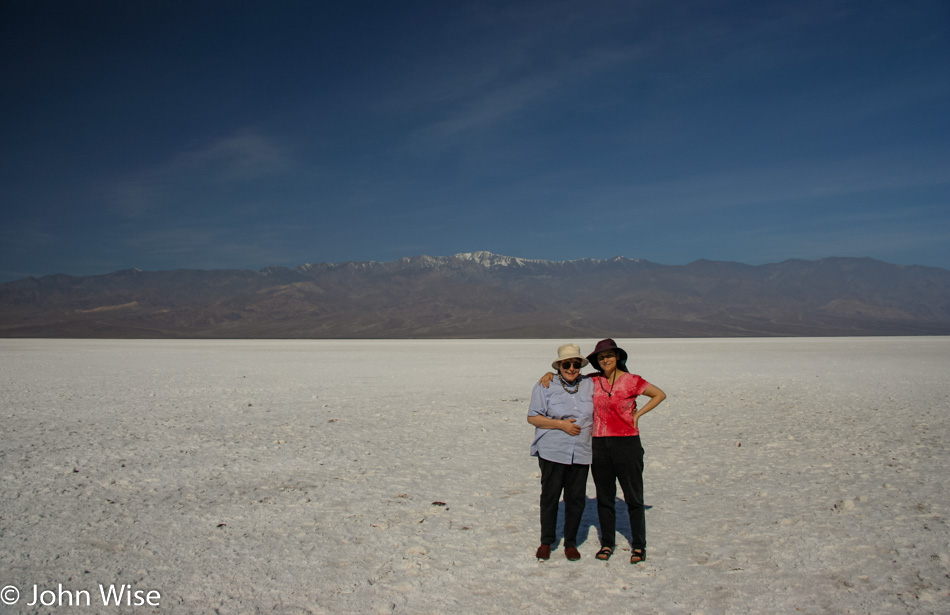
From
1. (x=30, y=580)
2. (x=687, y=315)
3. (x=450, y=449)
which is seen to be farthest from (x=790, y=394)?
(x=687, y=315)

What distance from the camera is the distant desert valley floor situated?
400 cm

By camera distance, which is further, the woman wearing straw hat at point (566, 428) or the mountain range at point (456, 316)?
the mountain range at point (456, 316)

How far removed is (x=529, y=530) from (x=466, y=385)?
11.7 m

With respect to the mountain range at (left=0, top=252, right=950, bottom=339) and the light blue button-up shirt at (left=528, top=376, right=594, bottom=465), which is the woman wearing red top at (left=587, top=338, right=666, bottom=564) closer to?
the light blue button-up shirt at (left=528, top=376, right=594, bottom=465)

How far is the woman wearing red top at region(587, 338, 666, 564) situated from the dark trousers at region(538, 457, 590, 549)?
0.44ft

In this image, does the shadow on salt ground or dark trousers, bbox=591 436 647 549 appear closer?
dark trousers, bbox=591 436 647 549

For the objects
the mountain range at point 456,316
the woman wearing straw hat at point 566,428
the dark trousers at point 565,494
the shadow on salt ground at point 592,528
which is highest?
the mountain range at point 456,316

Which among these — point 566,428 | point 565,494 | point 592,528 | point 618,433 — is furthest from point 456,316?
point 566,428

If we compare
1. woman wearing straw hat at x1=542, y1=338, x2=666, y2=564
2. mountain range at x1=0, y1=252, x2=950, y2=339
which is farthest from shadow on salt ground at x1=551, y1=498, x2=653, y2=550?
mountain range at x1=0, y1=252, x2=950, y2=339

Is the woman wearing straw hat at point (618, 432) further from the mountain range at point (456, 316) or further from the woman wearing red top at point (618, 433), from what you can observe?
the mountain range at point (456, 316)

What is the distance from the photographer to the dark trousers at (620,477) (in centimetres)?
427

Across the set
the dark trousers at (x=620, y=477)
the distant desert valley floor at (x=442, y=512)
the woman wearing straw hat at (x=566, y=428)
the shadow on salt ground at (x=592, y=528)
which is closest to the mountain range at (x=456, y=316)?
the distant desert valley floor at (x=442, y=512)

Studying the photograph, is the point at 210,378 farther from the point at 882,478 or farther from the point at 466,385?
the point at 882,478

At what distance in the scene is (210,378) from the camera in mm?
18859
